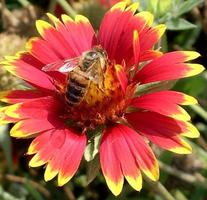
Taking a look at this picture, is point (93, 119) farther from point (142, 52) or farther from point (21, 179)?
point (21, 179)

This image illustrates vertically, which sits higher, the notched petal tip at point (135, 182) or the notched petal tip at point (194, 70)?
the notched petal tip at point (194, 70)

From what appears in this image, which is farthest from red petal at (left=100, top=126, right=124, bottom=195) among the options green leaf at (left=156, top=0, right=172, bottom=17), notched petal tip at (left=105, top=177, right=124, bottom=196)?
green leaf at (left=156, top=0, right=172, bottom=17)

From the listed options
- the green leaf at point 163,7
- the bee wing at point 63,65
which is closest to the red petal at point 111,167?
the bee wing at point 63,65

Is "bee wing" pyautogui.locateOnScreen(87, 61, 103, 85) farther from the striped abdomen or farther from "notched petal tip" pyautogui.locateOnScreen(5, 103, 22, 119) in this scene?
"notched petal tip" pyautogui.locateOnScreen(5, 103, 22, 119)

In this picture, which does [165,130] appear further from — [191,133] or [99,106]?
[99,106]

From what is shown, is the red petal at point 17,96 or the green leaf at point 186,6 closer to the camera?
the red petal at point 17,96

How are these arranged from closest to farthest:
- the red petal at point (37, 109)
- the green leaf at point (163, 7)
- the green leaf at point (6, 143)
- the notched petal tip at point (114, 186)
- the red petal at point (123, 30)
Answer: the notched petal tip at point (114, 186) → the red petal at point (37, 109) → the red petal at point (123, 30) → the green leaf at point (163, 7) → the green leaf at point (6, 143)

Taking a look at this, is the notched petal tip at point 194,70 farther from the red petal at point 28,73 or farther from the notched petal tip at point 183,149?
the red petal at point 28,73
